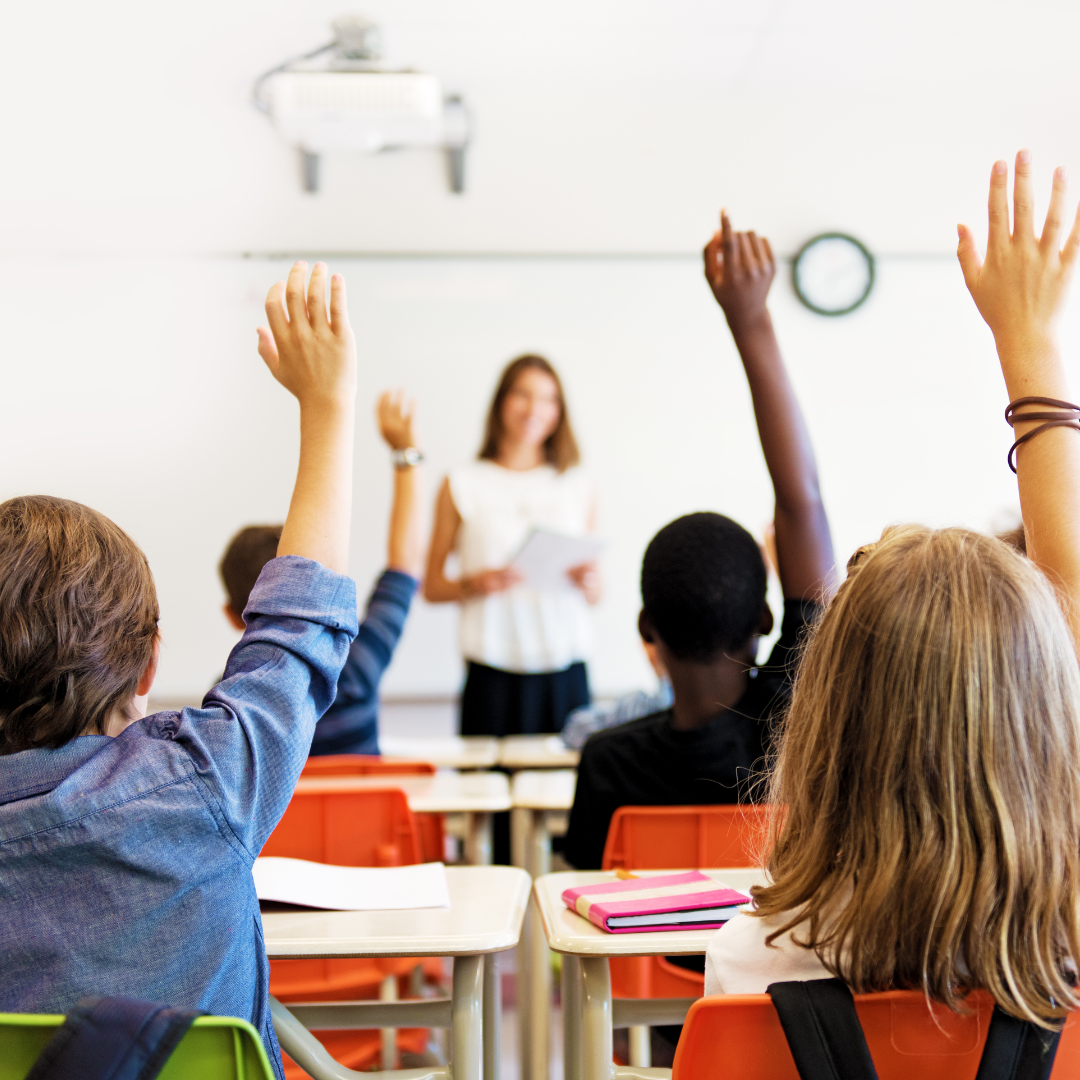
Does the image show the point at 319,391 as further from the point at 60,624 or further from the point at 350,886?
the point at 350,886

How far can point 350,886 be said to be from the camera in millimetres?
1303

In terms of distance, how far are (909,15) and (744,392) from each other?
1.43m

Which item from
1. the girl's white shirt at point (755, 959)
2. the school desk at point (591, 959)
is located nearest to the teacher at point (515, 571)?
the school desk at point (591, 959)

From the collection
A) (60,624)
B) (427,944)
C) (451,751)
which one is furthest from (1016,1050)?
(451,751)

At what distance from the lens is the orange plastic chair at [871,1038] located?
2.35ft

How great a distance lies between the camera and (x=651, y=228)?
409 cm

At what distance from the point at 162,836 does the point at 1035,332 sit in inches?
39.3

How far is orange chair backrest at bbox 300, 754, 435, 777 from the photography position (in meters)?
1.95

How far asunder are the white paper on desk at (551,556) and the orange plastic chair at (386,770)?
93 centimetres

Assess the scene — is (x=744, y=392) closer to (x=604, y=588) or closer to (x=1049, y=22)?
(x=604, y=588)

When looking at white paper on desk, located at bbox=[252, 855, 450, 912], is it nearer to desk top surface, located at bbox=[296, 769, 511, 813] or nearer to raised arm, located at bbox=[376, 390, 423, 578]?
desk top surface, located at bbox=[296, 769, 511, 813]

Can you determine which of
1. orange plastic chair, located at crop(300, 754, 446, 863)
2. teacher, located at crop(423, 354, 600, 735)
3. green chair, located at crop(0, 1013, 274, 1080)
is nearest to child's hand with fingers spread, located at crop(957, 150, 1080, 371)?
green chair, located at crop(0, 1013, 274, 1080)

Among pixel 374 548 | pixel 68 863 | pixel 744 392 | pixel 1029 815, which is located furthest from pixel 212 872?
pixel 744 392

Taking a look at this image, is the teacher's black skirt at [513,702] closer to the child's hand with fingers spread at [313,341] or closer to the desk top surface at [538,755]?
the desk top surface at [538,755]
